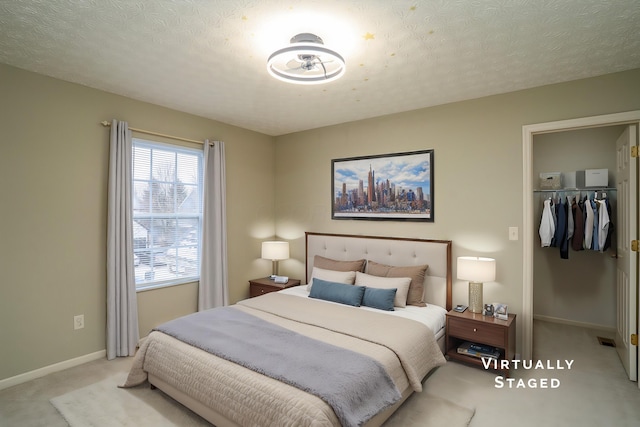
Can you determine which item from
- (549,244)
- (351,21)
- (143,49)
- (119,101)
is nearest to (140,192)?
(119,101)

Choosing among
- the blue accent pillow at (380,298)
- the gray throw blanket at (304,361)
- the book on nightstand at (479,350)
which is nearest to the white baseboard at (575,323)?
the book on nightstand at (479,350)

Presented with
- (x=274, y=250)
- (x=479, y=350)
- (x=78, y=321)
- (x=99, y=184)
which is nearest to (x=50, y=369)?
(x=78, y=321)

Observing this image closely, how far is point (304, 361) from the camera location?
211cm

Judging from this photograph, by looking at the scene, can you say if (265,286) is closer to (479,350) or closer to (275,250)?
(275,250)

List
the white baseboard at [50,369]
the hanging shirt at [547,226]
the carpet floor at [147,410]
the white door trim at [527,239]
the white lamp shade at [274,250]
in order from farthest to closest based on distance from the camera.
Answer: the white lamp shade at [274,250] → the hanging shirt at [547,226] → the white door trim at [527,239] → the white baseboard at [50,369] → the carpet floor at [147,410]

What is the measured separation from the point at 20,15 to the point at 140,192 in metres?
1.83

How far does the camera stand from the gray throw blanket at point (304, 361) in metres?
1.85

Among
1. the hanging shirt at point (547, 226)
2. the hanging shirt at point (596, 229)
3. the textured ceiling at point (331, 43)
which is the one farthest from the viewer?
the hanging shirt at point (547, 226)

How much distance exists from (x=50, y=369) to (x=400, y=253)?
3436 mm

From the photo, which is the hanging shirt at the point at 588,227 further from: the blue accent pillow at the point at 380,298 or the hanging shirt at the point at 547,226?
the blue accent pillow at the point at 380,298

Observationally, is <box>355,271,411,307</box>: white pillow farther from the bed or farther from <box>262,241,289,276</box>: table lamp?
<box>262,241,289,276</box>: table lamp

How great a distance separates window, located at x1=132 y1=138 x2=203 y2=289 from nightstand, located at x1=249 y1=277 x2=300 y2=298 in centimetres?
77

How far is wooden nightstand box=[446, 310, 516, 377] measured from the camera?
113 inches

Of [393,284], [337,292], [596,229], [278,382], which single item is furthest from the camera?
[596,229]
